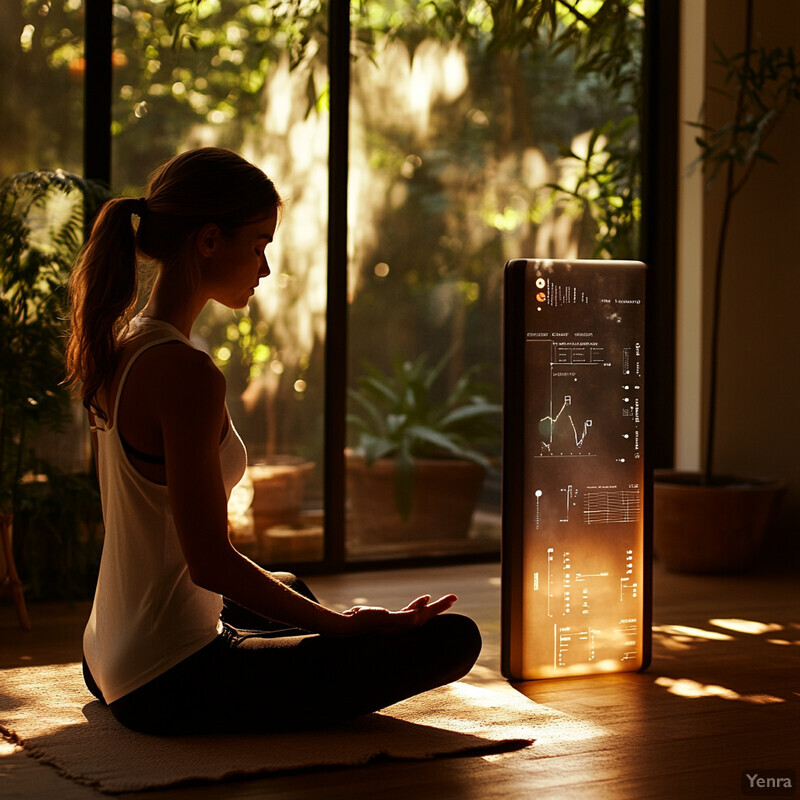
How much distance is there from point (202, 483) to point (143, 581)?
10.5 inches

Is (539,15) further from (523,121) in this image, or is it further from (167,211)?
(167,211)

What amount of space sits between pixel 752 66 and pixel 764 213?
0.58 meters

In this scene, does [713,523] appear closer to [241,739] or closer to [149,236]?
[241,739]

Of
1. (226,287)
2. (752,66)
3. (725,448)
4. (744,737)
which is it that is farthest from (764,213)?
(226,287)

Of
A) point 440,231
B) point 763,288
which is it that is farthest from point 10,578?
point 763,288

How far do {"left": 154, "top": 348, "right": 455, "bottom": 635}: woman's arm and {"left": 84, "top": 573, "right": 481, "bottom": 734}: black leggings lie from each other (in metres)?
0.13

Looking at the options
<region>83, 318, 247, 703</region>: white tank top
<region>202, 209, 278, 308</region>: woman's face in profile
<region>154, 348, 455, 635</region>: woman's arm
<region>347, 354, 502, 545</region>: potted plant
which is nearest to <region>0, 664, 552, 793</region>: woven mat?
<region>83, 318, 247, 703</region>: white tank top

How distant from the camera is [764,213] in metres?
4.77

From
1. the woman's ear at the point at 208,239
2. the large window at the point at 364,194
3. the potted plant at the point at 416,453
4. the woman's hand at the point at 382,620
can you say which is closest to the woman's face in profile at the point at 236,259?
the woman's ear at the point at 208,239

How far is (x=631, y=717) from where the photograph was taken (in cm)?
252

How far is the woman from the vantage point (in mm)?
2086

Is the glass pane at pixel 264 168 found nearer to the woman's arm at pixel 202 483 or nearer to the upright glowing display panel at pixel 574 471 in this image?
the upright glowing display panel at pixel 574 471

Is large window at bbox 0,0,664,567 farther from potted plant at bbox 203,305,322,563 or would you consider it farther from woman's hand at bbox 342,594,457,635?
woman's hand at bbox 342,594,457,635

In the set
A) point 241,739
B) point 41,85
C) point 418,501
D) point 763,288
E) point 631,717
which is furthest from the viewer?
point 763,288
